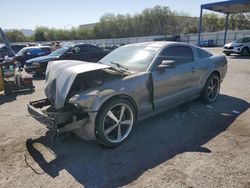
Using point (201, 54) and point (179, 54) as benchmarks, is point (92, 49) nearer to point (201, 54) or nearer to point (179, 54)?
point (201, 54)

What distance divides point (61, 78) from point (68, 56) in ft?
28.0

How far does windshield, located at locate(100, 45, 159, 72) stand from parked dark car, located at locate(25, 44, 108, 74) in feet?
23.5

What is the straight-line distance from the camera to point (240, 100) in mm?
6555

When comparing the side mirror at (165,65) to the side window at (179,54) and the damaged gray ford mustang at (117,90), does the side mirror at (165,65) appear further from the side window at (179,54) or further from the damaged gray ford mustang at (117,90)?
the side window at (179,54)

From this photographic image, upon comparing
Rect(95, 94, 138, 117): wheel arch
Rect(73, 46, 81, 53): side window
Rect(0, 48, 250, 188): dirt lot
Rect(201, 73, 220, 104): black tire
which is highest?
Rect(73, 46, 81, 53): side window

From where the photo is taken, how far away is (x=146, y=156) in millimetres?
3725

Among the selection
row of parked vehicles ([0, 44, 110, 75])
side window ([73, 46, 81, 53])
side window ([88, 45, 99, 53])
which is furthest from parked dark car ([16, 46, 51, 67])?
side window ([88, 45, 99, 53])

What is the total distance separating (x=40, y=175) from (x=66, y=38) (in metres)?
75.0

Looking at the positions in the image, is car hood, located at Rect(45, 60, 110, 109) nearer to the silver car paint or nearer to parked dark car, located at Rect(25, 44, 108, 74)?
the silver car paint

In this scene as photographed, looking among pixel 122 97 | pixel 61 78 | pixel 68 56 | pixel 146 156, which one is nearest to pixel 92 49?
pixel 68 56

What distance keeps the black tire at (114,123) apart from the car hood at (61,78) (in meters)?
0.64

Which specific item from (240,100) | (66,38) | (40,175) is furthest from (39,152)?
(66,38)

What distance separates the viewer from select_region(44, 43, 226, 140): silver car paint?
364cm

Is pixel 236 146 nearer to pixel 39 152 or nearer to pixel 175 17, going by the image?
pixel 39 152
